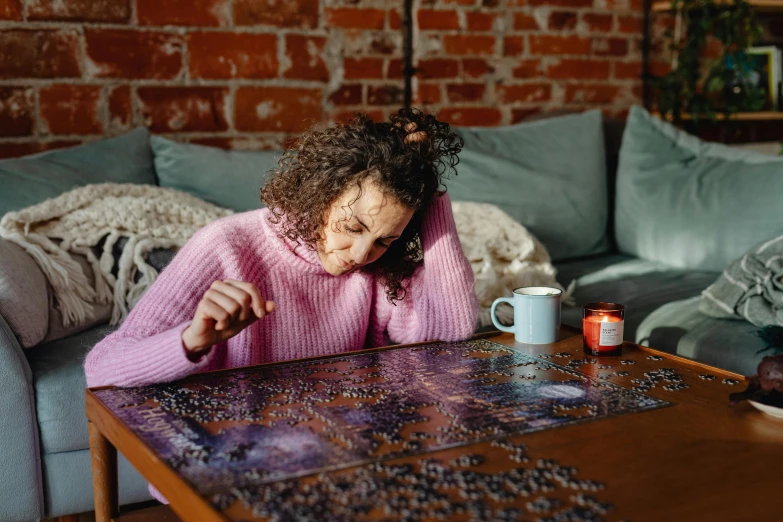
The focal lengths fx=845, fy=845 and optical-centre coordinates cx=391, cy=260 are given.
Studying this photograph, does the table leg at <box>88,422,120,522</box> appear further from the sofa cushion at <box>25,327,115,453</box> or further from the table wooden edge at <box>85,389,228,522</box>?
the sofa cushion at <box>25,327,115,453</box>

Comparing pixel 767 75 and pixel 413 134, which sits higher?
pixel 767 75

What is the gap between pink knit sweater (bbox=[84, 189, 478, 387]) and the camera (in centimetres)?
128

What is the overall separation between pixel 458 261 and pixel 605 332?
0.33 meters

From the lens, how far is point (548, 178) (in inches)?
111

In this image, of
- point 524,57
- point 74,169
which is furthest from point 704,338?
point 524,57

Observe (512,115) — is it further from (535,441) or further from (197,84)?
(535,441)

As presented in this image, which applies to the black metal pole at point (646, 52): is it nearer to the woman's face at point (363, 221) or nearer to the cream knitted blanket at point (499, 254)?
the cream knitted blanket at point (499, 254)

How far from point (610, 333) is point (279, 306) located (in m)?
0.59

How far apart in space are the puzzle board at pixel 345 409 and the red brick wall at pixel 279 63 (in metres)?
1.73

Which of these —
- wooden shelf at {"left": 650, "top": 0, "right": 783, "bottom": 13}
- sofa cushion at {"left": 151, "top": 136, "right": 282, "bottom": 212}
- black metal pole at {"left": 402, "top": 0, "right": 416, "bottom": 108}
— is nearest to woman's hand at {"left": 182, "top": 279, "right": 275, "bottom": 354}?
sofa cushion at {"left": 151, "top": 136, "right": 282, "bottom": 212}

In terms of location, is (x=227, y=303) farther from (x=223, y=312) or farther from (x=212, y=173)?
(x=212, y=173)

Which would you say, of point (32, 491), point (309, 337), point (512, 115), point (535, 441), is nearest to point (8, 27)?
point (32, 491)

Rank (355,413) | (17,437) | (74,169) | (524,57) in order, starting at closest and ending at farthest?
(355,413)
(17,437)
(74,169)
(524,57)

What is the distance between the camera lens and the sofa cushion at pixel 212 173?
247 centimetres
